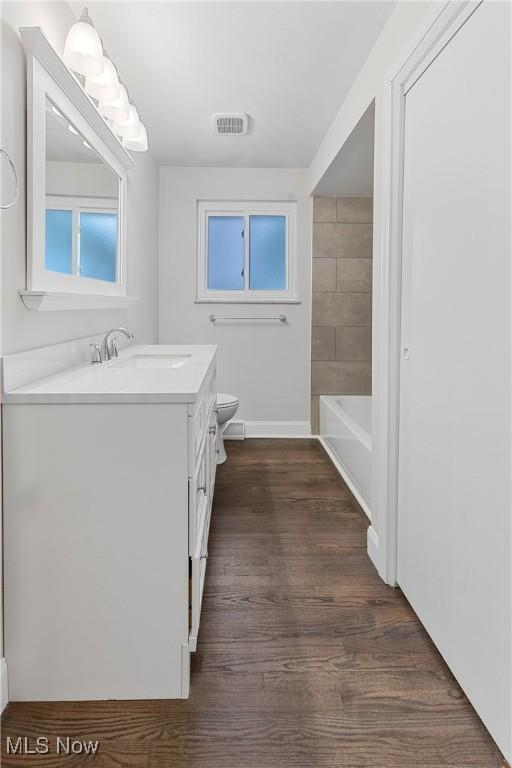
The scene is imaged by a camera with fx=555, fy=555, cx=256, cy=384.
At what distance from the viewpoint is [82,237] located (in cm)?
225

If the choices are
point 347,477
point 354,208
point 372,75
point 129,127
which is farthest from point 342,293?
point 129,127

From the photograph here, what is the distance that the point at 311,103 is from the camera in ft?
10.6

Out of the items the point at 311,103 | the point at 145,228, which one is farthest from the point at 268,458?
the point at 311,103

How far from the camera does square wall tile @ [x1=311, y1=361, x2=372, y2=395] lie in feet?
15.4

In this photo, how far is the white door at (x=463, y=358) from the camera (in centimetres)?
133

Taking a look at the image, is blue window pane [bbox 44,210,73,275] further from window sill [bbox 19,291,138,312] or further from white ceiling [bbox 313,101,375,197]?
white ceiling [bbox 313,101,375,197]

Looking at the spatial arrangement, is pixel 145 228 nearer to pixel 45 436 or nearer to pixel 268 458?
pixel 268 458

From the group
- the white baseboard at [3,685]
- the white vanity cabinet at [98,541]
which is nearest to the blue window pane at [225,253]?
the white vanity cabinet at [98,541]

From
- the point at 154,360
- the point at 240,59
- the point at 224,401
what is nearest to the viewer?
the point at 240,59

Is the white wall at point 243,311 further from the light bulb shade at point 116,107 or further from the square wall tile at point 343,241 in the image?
the light bulb shade at point 116,107

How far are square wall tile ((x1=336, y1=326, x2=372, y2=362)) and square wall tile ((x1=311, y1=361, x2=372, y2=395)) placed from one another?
0.05 m

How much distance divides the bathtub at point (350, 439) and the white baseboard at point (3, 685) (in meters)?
1.85

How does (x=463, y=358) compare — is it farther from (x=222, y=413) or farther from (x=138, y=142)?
(x=222, y=413)

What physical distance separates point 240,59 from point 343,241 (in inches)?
84.2
